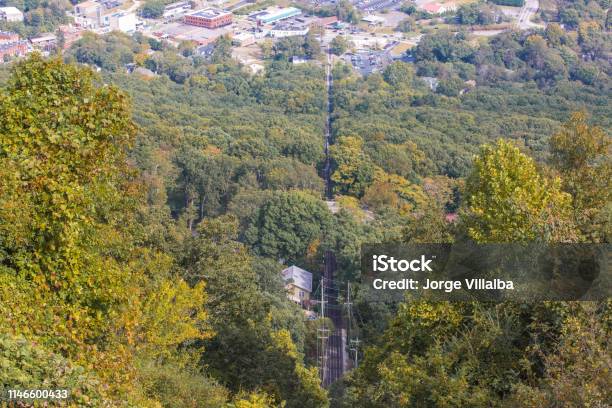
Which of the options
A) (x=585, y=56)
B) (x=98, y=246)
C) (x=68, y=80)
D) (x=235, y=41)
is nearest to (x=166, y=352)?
(x=98, y=246)

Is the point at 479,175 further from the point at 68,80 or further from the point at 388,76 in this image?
the point at 388,76

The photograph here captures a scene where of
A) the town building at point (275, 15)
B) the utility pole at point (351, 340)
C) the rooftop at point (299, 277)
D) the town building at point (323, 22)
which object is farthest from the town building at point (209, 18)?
the utility pole at point (351, 340)

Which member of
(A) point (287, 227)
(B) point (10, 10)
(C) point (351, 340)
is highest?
(C) point (351, 340)

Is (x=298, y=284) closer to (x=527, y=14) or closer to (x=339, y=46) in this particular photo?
(x=339, y=46)

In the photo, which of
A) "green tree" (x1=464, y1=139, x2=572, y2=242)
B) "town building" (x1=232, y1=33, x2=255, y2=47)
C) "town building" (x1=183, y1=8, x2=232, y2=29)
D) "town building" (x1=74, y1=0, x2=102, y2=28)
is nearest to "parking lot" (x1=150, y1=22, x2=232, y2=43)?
"town building" (x1=183, y1=8, x2=232, y2=29)

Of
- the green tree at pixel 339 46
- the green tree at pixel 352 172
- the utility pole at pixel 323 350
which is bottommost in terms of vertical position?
the green tree at pixel 339 46

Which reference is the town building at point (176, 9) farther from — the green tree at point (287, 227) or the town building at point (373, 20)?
the green tree at point (287, 227)

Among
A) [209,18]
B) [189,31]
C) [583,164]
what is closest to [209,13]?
[209,18]
